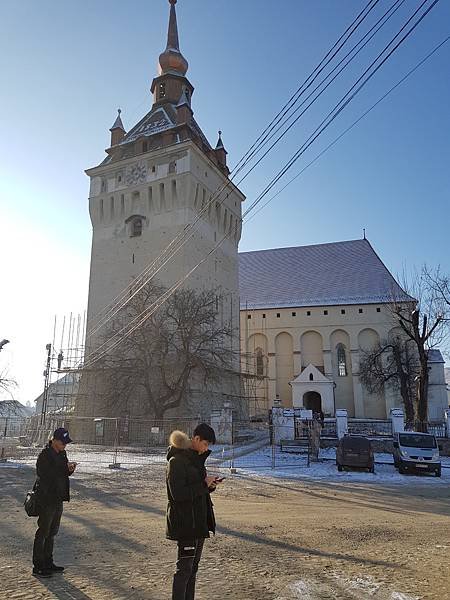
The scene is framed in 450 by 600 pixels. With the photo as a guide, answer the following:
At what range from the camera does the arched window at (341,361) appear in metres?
46.5

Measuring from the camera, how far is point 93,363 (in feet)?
106

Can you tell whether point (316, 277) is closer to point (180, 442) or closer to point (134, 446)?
point (134, 446)

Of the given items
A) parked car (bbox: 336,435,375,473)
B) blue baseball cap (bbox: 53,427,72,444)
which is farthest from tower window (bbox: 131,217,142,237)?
blue baseball cap (bbox: 53,427,72,444)

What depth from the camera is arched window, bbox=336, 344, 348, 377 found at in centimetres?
4653

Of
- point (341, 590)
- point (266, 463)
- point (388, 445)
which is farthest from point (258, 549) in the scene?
point (388, 445)

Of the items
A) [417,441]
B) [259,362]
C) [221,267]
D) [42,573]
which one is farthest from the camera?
[259,362]

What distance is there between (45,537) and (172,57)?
4552 centimetres

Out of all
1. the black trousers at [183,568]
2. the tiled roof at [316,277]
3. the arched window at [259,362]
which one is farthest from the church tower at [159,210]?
the black trousers at [183,568]

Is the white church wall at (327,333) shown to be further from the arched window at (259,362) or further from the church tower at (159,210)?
the church tower at (159,210)

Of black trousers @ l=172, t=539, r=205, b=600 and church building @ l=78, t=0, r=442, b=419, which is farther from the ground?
church building @ l=78, t=0, r=442, b=419

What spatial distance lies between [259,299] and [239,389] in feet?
49.7

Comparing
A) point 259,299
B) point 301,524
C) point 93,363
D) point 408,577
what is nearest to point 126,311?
point 93,363

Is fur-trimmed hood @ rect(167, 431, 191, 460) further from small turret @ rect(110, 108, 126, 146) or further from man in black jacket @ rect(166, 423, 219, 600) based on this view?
small turret @ rect(110, 108, 126, 146)

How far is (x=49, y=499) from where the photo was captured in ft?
17.8
